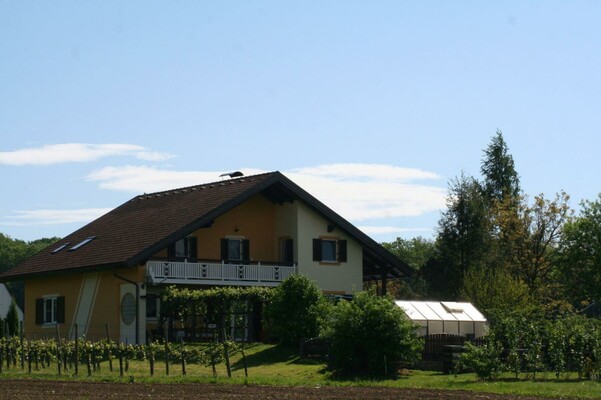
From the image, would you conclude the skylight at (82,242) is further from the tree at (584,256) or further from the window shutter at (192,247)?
the tree at (584,256)

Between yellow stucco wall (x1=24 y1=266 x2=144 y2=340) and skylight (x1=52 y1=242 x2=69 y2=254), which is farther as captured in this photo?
skylight (x1=52 y1=242 x2=69 y2=254)

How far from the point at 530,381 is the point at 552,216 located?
4053cm

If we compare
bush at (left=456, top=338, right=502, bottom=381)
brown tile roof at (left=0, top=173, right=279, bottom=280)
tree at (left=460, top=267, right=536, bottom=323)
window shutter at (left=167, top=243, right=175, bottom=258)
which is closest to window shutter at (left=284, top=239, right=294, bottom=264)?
brown tile roof at (left=0, top=173, right=279, bottom=280)

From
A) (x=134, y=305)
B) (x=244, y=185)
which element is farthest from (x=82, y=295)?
(x=244, y=185)

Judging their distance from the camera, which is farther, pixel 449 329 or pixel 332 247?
pixel 332 247

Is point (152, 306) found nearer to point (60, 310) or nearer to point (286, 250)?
point (60, 310)

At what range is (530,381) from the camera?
2956 cm

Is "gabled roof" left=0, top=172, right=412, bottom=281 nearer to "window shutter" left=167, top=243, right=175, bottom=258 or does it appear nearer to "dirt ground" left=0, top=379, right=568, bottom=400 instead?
"window shutter" left=167, top=243, right=175, bottom=258

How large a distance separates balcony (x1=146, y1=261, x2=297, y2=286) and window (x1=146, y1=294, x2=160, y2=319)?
114 centimetres

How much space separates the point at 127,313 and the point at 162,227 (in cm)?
406

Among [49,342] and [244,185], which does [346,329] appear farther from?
[244,185]

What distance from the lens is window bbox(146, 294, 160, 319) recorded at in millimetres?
44438

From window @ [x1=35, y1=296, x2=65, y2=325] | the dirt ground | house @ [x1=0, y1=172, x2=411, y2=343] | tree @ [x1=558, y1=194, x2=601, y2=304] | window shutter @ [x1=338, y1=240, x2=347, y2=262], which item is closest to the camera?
the dirt ground

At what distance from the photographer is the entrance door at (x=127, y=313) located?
4353cm
